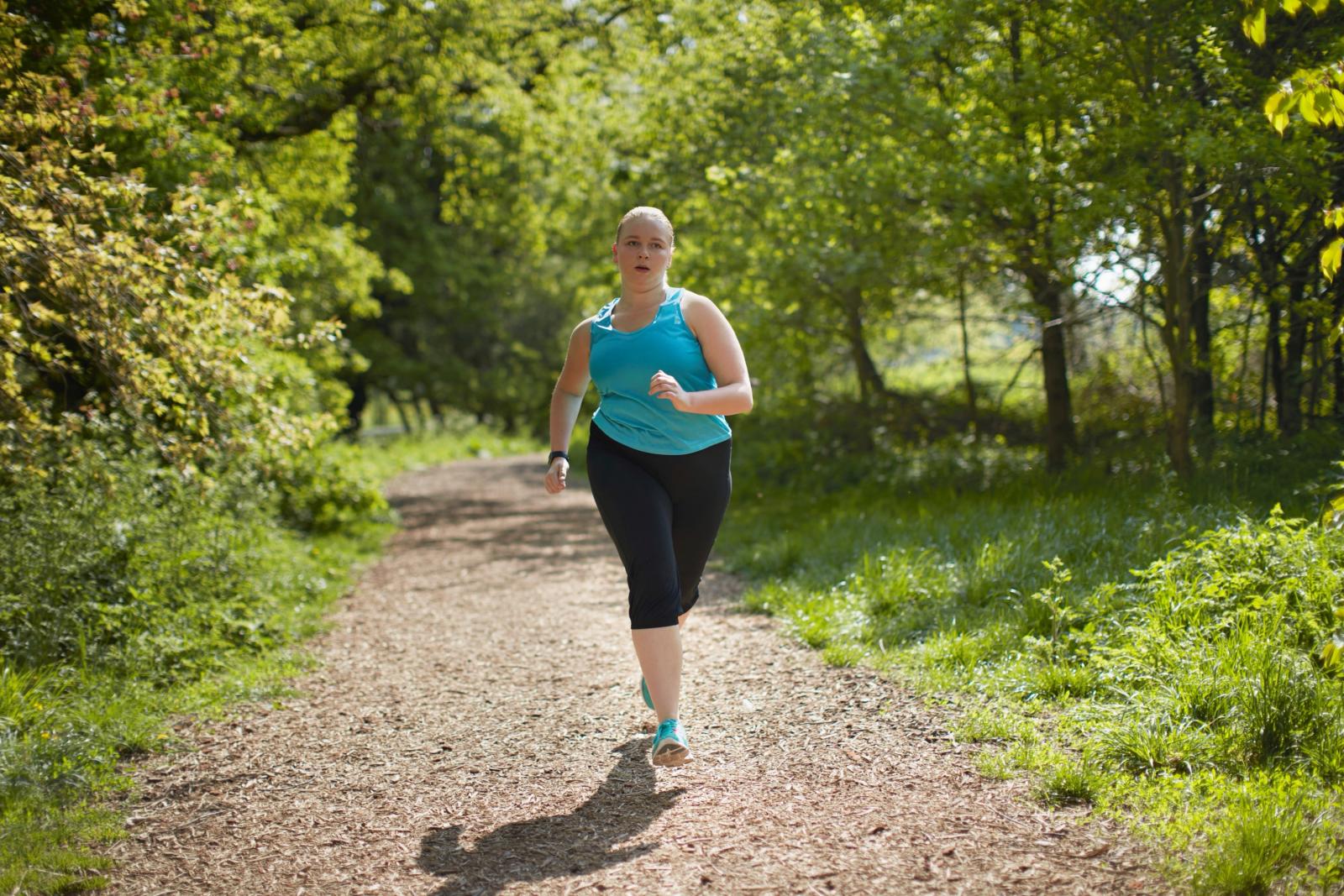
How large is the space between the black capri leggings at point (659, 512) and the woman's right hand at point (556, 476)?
4.3 inches

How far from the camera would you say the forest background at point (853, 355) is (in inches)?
167

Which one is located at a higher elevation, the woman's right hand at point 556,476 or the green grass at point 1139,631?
the woman's right hand at point 556,476

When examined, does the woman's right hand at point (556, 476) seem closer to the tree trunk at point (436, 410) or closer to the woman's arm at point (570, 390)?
the woman's arm at point (570, 390)

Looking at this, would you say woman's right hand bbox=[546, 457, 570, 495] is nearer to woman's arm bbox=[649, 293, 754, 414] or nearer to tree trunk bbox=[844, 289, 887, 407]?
woman's arm bbox=[649, 293, 754, 414]

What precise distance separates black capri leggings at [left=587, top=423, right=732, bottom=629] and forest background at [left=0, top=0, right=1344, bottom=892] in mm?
1288

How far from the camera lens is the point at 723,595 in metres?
7.74

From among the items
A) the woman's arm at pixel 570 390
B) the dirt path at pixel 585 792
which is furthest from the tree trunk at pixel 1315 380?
the woman's arm at pixel 570 390

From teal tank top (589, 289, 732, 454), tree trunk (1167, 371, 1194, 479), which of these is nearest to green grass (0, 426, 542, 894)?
teal tank top (589, 289, 732, 454)

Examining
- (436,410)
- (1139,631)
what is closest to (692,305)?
(1139,631)

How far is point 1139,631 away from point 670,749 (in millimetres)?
2033

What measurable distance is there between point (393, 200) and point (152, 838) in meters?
21.1

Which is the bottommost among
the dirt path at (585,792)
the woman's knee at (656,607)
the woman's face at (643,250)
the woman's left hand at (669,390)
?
the dirt path at (585,792)

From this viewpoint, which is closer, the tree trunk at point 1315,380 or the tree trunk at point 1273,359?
the tree trunk at point 1315,380

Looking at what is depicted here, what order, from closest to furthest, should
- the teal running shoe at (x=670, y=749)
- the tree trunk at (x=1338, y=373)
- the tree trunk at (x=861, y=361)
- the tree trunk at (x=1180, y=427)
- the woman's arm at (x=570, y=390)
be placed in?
the teal running shoe at (x=670, y=749) → the woman's arm at (x=570, y=390) → the tree trunk at (x=1338, y=373) → the tree trunk at (x=1180, y=427) → the tree trunk at (x=861, y=361)
